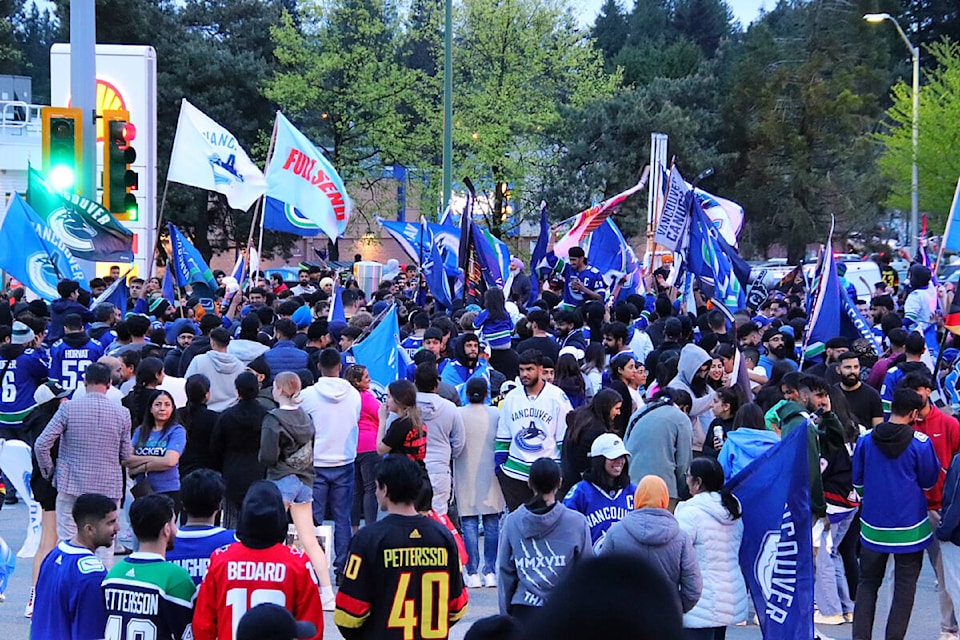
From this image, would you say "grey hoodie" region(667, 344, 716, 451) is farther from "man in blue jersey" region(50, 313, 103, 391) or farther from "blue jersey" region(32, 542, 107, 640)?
"blue jersey" region(32, 542, 107, 640)

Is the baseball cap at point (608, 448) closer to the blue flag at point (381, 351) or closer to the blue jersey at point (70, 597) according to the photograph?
the blue jersey at point (70, 597)

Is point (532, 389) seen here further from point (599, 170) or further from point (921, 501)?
point (599, 170)

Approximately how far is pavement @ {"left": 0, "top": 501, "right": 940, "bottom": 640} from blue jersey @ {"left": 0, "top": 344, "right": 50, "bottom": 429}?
1.27 meters

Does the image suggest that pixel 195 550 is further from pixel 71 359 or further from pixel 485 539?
pixel 71 359

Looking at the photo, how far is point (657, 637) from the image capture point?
2020 mm

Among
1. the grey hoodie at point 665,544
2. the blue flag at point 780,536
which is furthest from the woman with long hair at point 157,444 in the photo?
the blue flag at point 780,536

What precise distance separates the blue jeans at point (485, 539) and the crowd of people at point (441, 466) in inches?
1.0

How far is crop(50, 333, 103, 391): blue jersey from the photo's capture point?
1185 centimetres

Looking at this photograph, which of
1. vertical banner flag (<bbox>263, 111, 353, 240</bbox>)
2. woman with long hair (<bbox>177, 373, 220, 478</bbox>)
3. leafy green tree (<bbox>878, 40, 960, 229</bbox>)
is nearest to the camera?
woman with long hair (<bbox>177, 373, 220, 478</bbox>)

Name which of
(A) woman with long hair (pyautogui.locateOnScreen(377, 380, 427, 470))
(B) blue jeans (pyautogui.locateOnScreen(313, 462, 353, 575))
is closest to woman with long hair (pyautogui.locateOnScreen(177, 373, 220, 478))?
(B) blue jeans (pyautogui.locateOnScreen(313, 462, 353, 575))

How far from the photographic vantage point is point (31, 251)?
56.4 feet

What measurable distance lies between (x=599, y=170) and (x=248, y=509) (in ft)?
133

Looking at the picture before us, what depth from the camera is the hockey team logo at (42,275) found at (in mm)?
17109

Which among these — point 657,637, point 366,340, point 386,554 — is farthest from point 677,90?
point 657,637
